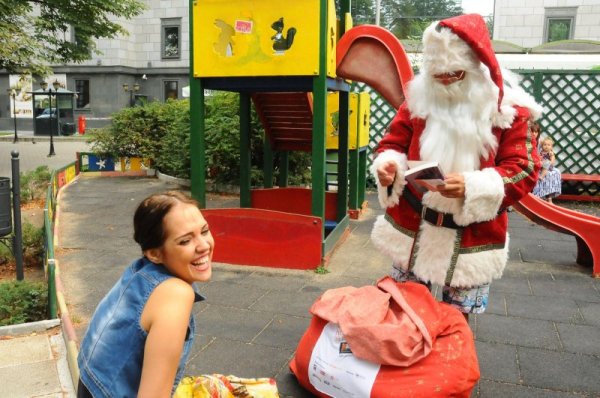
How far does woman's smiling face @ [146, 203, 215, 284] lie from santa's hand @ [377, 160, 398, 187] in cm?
123

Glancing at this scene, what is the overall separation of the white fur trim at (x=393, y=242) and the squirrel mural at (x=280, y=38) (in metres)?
2.42

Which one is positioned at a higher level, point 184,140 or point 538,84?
point 538,84

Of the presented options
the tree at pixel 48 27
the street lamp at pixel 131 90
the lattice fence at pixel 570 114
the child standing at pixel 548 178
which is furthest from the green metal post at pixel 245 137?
the street lamp at pixel 131 90

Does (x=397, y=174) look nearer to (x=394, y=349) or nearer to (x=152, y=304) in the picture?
(x=394, y=349)

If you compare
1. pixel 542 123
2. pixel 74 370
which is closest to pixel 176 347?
pixel 74 370

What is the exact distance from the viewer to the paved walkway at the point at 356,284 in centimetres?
302

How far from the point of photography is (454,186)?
2.38 meters

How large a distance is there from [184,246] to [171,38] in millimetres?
31454

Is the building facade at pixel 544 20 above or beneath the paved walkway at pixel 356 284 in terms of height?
above

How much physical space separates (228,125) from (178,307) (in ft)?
23.7

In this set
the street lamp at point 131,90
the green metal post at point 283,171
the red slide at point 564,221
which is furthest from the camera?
the street lamp at point 131,90

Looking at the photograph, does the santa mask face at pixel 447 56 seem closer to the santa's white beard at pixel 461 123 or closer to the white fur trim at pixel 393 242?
the santa's white beard at pixel 461 123

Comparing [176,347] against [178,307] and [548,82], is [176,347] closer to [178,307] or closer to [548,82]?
[178,307]

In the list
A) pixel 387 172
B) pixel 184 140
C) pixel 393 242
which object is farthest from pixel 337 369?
pixel 184 140
